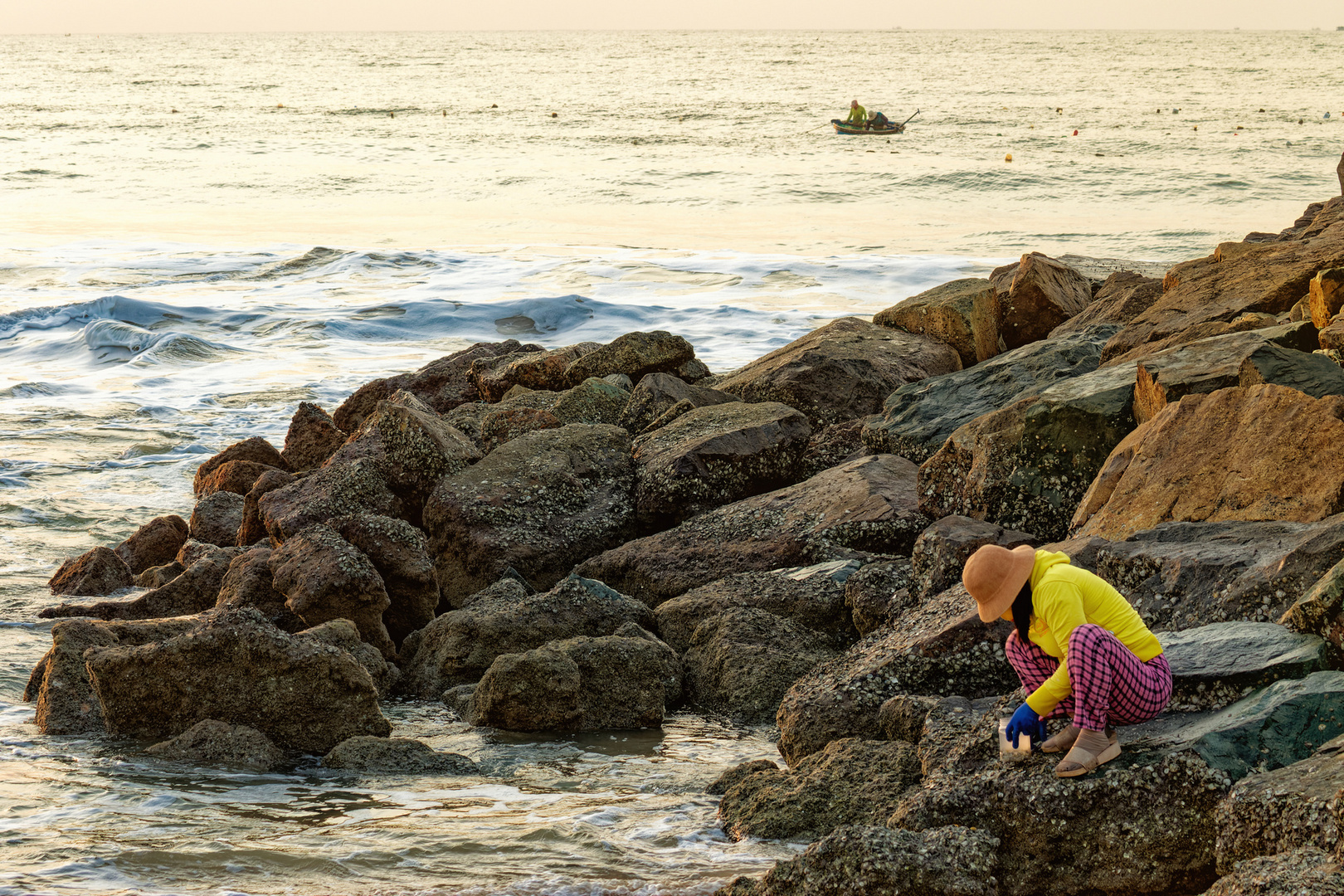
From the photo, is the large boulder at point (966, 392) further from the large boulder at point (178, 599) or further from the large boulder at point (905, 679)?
the large boulder at point (178, 599)

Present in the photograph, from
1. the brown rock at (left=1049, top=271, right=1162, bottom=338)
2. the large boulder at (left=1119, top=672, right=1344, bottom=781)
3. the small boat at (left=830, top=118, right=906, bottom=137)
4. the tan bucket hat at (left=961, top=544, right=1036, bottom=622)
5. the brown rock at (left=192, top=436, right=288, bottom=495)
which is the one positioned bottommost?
the brown rock at (left=192, top=436, right=288, bottom=495)

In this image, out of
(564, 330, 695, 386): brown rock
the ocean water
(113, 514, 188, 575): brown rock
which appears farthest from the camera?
(564, 330, 695, 386): brown rock

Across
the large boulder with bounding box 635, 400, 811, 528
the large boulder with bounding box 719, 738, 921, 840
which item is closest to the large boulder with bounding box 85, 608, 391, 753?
the large boulder with bounding box 719, 738, 921, 840

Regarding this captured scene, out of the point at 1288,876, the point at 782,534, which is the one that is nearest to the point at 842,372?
the point at 782,534

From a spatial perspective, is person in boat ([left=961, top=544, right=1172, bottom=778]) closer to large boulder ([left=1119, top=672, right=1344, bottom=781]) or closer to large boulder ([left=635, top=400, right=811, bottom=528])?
large boulder ([left=1119, top=672, right=1344, bottom=781])

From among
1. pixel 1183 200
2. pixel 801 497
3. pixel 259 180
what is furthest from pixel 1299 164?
pixel 801 497

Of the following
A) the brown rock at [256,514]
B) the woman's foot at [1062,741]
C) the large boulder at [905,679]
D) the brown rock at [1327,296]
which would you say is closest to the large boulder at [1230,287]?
the brown rock at [1327,296]

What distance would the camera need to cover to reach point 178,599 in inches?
298

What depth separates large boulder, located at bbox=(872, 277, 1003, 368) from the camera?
10.4 metres

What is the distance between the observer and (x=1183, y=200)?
29.6 m

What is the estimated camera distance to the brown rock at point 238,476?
9977 mm

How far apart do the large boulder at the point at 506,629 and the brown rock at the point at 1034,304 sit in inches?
225

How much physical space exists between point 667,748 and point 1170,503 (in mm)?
2579

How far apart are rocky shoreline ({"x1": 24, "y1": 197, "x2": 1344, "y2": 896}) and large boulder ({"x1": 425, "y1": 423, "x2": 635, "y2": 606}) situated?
0.08 feet
